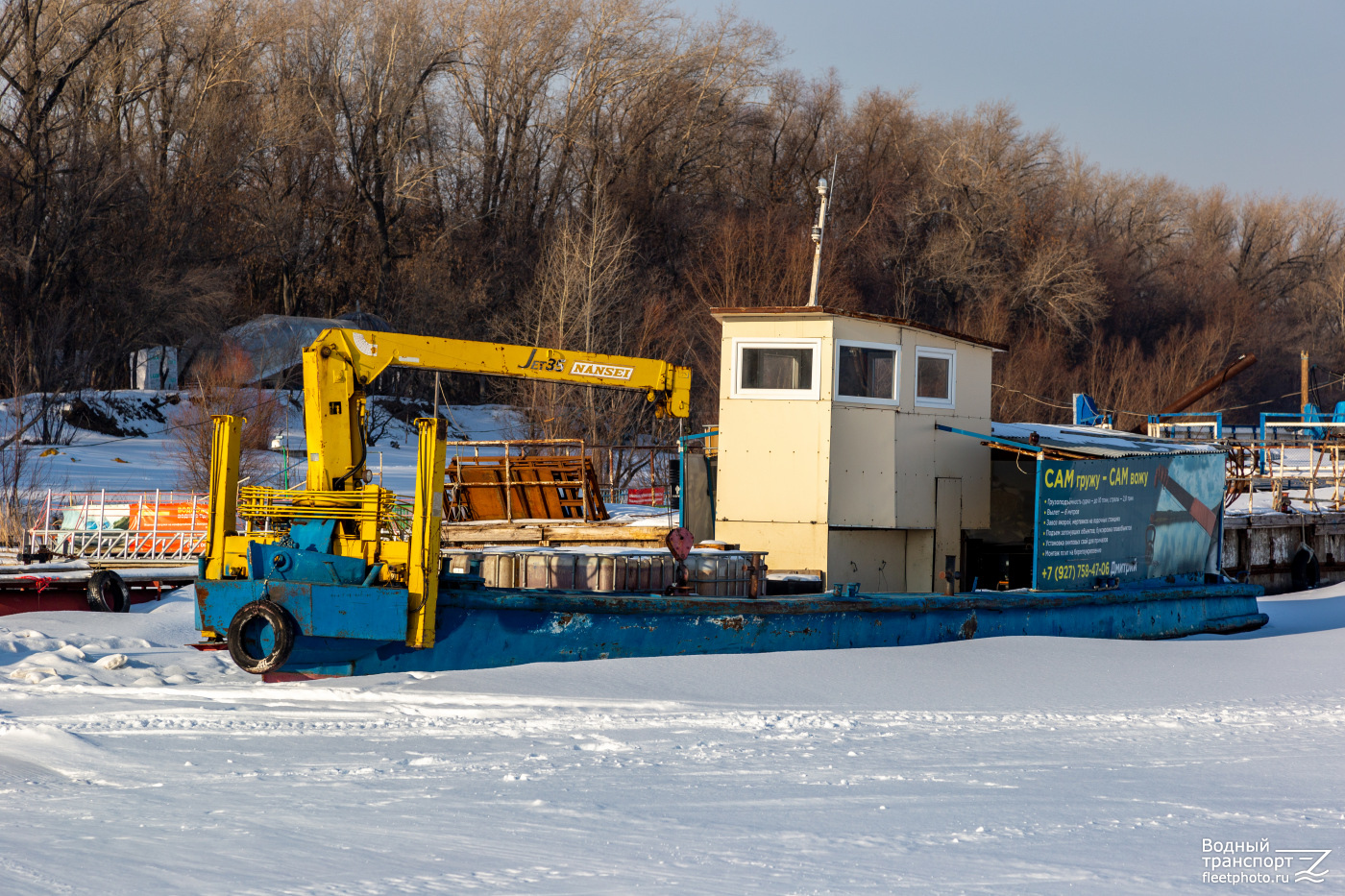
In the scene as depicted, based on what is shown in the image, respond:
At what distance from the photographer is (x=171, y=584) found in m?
15.1

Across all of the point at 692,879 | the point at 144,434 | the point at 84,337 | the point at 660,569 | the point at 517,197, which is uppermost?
the point at 517,197

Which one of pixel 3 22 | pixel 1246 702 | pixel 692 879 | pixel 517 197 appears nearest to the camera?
pixel 692 879

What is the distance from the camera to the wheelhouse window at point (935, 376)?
11594 mm

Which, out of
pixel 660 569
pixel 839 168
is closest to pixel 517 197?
pixel 839 168

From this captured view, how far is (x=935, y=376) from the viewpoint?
11.7 m

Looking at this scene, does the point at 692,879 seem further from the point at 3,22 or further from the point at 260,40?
the point at 260,40

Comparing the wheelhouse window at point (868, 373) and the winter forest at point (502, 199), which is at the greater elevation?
the winter forest at point (502, 199)

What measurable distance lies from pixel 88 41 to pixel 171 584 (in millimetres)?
27438

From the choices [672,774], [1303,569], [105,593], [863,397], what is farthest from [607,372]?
[1303,569]

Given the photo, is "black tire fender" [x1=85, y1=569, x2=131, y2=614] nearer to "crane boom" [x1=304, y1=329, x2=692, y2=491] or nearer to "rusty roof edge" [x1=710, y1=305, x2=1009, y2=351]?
"crane boom" [x1=304, y1=329, x2=692, y2=491]

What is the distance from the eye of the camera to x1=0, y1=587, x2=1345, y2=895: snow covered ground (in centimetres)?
451

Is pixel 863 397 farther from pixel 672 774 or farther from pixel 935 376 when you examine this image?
pixel 672 774
